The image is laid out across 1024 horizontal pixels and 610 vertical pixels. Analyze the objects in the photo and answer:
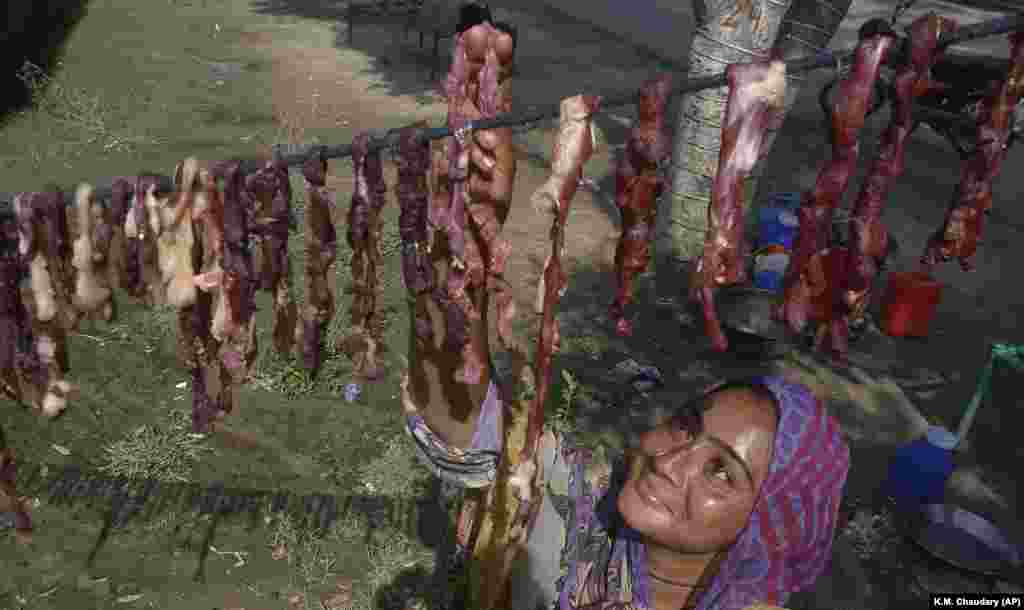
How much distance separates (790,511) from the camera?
7.52 ft

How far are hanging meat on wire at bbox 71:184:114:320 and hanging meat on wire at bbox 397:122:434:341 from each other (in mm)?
921

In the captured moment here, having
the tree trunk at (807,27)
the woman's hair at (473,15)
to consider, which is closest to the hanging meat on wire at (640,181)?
the woman's hair at (473,15)

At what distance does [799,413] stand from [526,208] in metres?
8.20

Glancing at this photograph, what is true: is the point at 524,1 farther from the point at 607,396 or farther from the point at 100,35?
the point at 607,396

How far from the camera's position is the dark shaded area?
39.9 ft

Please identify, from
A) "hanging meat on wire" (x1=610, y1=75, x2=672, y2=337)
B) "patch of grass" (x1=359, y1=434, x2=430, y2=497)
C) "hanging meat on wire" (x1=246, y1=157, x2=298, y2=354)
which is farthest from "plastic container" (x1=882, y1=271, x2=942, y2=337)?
"hanging meat on wire" (x1=246, y1=157, x2=298, y2=354)

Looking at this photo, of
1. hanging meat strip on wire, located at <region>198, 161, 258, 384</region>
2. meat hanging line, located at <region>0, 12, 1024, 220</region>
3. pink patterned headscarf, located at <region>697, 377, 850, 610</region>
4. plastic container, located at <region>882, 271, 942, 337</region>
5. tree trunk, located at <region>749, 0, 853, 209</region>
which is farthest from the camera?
plastic container, located at <region>882, 271, 942, 337</region>

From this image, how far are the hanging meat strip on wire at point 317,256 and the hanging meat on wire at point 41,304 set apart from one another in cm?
75

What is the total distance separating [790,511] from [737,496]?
0.15 m

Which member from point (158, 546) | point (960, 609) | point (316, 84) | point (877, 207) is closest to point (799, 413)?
point (877, 207)

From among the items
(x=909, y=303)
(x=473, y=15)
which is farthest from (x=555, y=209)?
(x=909, y=303)

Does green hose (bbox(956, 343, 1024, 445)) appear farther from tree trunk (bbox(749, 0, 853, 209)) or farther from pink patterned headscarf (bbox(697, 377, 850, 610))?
pink patterned headscarf (bbox(697, 377, 850, 610))

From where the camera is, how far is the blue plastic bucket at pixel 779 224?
866 centimetres

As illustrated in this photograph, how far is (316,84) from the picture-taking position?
45.9ft
